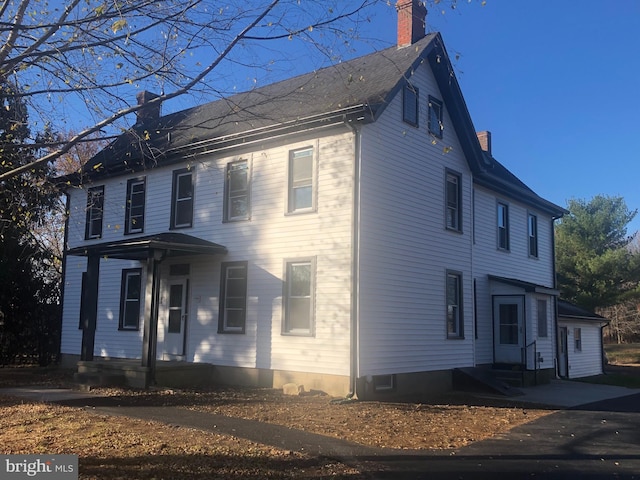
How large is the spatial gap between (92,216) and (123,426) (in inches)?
495

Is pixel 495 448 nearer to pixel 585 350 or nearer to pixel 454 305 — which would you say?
pixel 454 305

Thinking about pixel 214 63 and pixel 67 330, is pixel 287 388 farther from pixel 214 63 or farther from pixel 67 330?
pixel 67 330

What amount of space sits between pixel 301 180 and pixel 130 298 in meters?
7.23

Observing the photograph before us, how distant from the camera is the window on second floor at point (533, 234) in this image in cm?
2300

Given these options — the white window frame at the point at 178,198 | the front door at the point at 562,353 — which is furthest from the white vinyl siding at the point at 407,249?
the front door at the point at 562,353

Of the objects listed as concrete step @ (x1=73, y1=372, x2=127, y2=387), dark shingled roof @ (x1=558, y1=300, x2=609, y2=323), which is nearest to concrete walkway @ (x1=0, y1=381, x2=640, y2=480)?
concrete step @ (x1=73, y1=372, x2=127, y2=387)

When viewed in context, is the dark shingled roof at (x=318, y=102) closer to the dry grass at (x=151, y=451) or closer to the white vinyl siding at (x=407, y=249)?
the white vinyl siding at (x=407, y=249)

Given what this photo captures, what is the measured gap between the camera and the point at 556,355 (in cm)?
2191

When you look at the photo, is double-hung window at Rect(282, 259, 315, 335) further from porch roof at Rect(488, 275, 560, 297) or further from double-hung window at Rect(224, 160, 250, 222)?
porch roof at Rect(488, 275, 560, 297)

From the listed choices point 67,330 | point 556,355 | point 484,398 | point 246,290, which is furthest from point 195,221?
point 556,355

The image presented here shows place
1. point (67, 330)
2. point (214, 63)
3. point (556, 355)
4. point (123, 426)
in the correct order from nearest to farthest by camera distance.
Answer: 1. point (214, 63)
2. point (123, 426)
3. point (67, 330)
4. point (556, 355)

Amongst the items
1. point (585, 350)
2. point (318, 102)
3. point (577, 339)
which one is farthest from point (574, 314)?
point (318, 102)

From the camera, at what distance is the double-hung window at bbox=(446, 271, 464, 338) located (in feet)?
Result: 56.0

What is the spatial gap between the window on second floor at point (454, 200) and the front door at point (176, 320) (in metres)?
7.74
